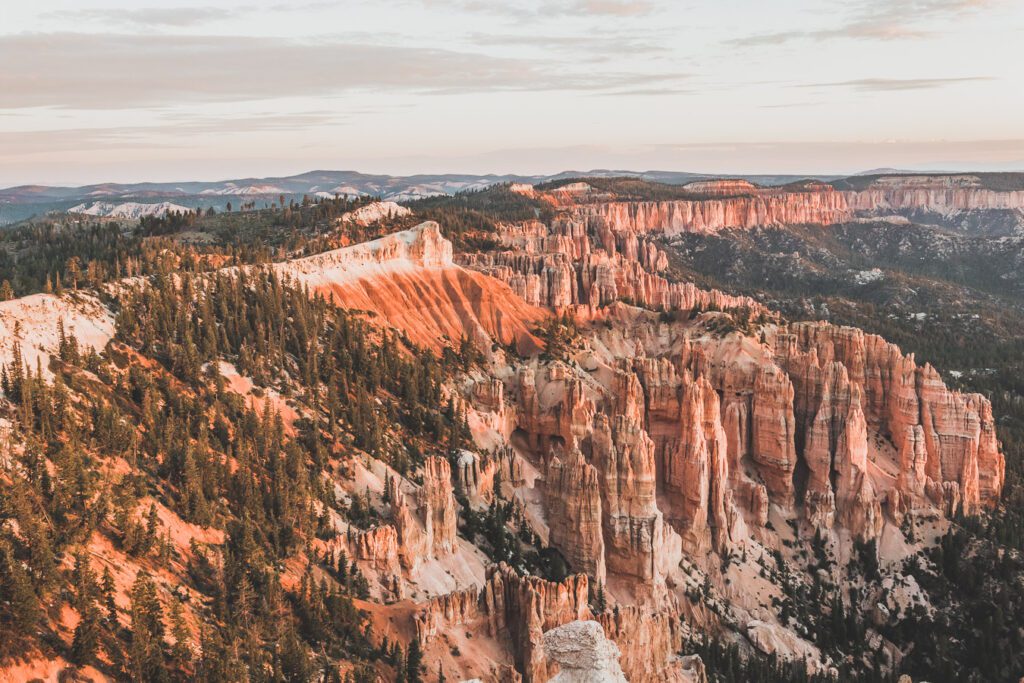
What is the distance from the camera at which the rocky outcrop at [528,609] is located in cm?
3750

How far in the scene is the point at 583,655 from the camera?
2100 centimetres

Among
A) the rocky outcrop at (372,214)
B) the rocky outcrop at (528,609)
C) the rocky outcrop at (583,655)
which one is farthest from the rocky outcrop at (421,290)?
the rocky outcrop at (583,655)

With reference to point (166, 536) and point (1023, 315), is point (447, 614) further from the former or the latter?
point (1023, 315)

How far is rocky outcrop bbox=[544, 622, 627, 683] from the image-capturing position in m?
20.8

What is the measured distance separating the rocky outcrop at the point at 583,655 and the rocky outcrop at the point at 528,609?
619 inches

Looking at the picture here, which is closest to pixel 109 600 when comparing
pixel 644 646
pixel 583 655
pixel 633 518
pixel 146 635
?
pixel 146 635

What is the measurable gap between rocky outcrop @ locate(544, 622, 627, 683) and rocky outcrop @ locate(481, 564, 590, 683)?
15732 millimetres

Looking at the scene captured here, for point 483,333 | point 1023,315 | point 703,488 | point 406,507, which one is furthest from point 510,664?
point 1023,315

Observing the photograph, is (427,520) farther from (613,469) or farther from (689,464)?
(689,464)

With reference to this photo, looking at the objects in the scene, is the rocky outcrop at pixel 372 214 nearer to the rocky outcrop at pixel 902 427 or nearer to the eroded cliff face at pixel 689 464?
the eroded cliff face at pixel 689 464

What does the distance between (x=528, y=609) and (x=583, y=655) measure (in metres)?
17.7

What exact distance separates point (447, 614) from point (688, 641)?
20.5m

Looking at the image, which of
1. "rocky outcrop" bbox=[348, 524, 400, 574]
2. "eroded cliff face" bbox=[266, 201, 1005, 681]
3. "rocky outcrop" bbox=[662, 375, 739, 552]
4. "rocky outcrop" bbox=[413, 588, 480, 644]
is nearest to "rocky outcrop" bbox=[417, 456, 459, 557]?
"eroded cliff face" bbox=[266, 201, 1005, 681]

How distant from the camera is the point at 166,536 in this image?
116 ft
